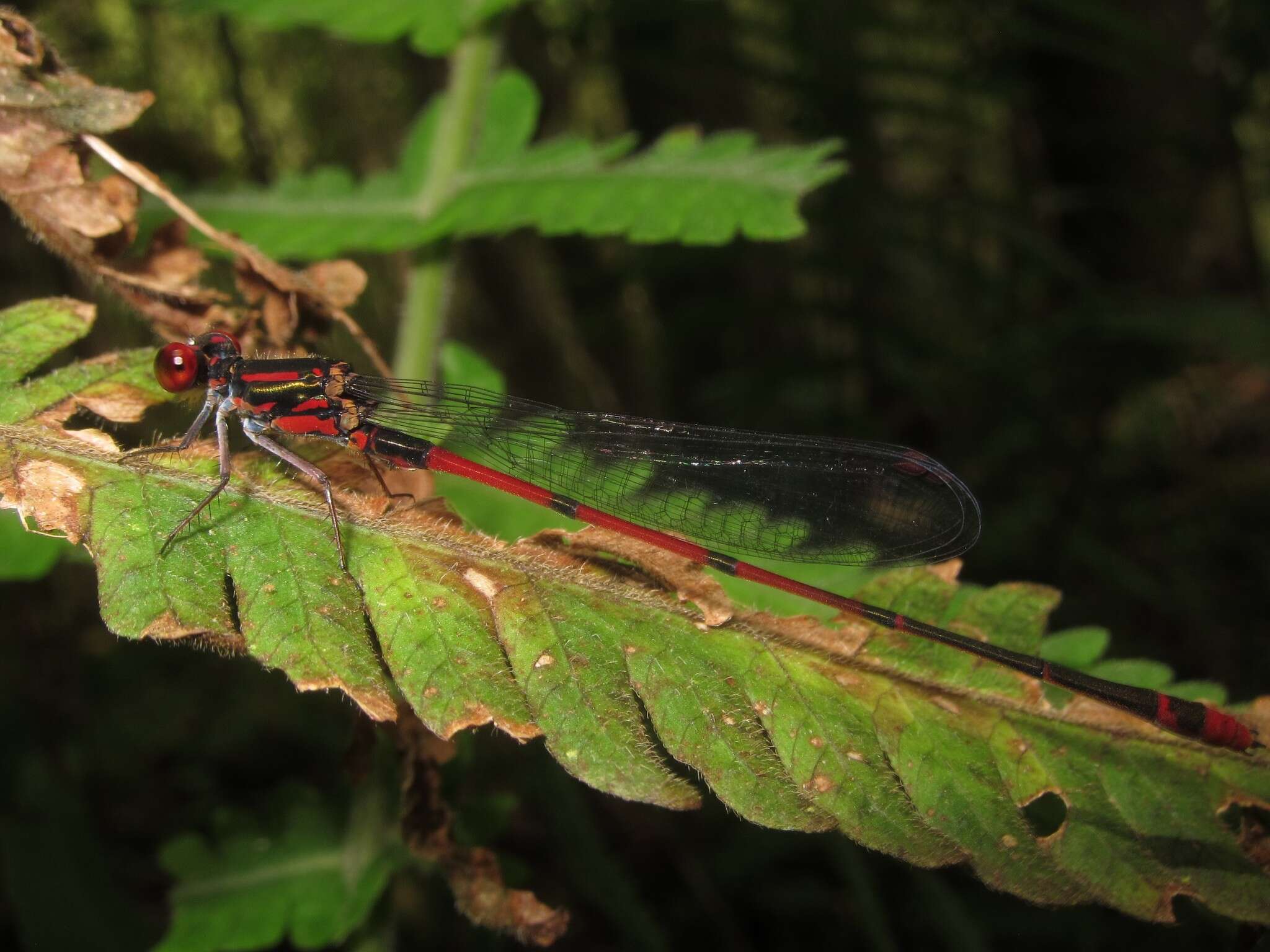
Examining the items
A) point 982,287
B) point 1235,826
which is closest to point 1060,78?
point 982,287

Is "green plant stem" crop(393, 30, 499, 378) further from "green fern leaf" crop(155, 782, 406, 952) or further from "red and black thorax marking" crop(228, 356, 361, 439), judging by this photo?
"green fern leaf" crop(155, 782, 406, 952)

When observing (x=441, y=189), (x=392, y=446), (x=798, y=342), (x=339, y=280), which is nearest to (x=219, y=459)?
(x=339, y=280)

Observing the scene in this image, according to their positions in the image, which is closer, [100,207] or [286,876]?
[100,207]

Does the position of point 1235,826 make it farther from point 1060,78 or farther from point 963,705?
point 1060,78

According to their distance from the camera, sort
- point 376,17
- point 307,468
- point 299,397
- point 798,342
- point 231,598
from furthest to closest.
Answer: point 798,342 → point 376,17 → point 299,397 → point 307,468 → point 231,598

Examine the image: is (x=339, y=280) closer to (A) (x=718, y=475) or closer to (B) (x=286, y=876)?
(A) (x=718, y=475)

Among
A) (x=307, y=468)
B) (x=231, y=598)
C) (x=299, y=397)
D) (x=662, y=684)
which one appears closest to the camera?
(x=662, y=684)

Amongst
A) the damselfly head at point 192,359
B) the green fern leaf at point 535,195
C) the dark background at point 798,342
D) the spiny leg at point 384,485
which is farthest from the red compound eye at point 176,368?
the dark background at point 798,342
